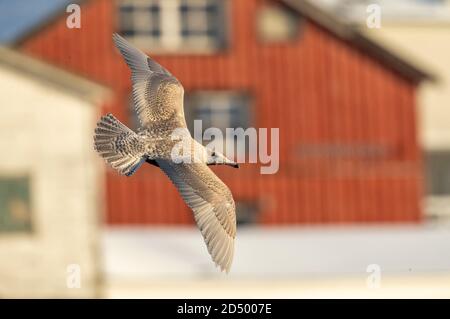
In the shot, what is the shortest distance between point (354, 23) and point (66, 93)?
2243 cm

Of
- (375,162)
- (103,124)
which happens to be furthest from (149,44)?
(103,124)

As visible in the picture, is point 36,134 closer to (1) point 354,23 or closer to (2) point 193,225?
(2) point 193,225

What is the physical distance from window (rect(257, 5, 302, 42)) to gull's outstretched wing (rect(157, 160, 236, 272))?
2691cm

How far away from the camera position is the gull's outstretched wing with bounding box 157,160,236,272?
824cm

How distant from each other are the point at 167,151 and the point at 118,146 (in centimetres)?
47

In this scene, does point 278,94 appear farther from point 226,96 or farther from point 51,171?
point 51,171

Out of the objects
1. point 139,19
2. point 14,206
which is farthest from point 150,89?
point 139,19

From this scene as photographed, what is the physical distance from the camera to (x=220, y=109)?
3562 centimetres

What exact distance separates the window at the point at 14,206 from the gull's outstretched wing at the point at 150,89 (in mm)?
15609

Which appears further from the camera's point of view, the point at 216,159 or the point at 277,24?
the point at 277,24

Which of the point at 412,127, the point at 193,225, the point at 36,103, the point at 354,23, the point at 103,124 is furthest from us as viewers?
the point at 354,23

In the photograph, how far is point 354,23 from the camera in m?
45.7

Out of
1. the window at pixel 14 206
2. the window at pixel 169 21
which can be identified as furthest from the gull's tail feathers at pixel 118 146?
the window at pixel 169 21

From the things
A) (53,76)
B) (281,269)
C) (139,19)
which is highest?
(139,19)
